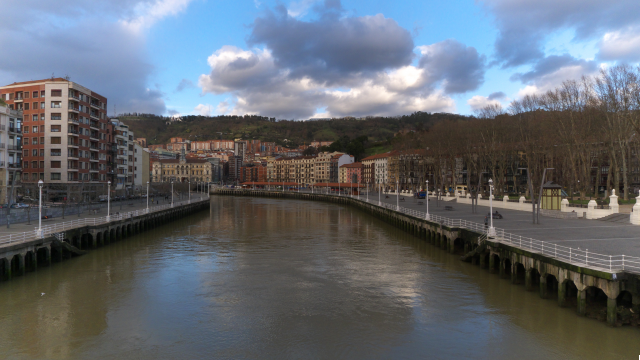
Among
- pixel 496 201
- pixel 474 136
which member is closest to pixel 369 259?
pixel 496 201

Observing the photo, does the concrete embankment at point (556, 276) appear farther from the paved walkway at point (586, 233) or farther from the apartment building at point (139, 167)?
the apartment building at point (139, 167)

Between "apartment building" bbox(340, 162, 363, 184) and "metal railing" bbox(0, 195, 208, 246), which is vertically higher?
"apartment building" bbox(340, 162, 363, 184)

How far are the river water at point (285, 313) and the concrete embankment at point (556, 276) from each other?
0.70 metres

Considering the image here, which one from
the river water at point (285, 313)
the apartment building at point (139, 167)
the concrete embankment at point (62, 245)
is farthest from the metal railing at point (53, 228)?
the apartment building at point (139, 167)

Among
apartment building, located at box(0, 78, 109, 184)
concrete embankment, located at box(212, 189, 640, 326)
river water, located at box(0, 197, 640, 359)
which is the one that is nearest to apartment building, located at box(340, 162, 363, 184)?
apartment building, located at box(0, 78, 109, 184)

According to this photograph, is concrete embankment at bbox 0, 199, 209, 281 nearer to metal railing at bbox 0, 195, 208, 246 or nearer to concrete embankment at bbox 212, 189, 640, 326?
metal railing at bbox 0, 195, 208, 246

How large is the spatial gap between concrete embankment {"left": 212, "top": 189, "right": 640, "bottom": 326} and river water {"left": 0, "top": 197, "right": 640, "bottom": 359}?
703 millimetres

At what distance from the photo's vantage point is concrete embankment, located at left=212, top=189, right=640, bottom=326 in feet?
54.8

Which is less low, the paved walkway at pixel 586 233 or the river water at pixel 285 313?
the paved walkway at pixel 586 233

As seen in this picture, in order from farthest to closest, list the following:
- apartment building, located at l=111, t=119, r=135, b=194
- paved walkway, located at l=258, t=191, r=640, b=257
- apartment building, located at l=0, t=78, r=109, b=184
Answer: apartment building, located at l=111, t=119, r=135, b=194 → apartment building, located at l=0, t=78, r=109, b=184 → paved walkway, located at l=258, t=191, r=640, b=257

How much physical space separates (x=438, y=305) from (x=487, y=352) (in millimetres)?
5187

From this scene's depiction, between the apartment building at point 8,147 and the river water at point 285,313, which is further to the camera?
the apartment building at point 8,147

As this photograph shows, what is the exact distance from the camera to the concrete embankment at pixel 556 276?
16.7m

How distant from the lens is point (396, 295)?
22.2 m
